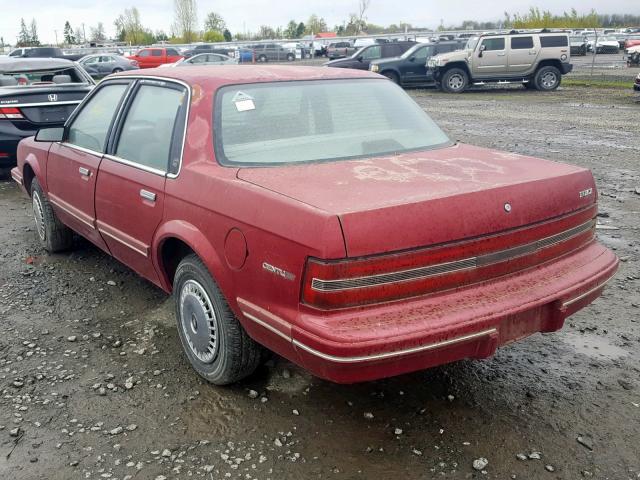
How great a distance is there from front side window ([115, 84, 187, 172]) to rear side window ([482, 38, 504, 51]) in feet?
62.4

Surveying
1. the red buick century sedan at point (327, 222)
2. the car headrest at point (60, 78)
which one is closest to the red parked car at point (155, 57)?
the car headrest at point (60, 78)

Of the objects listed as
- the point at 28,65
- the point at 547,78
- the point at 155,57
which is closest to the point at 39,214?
the point at 28,65

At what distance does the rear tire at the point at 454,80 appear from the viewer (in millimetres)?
21781

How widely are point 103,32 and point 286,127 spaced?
12934 cm

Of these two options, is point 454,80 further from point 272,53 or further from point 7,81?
point 272,53

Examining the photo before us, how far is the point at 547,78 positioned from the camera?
21.3 metres

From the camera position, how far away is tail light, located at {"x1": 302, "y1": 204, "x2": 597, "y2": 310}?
247 centimetres

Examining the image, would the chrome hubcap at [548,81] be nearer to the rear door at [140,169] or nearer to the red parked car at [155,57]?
the rear door at [140,169]

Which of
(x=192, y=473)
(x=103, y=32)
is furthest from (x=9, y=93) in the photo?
(x=103, y=32)

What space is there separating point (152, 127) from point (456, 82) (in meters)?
19.6

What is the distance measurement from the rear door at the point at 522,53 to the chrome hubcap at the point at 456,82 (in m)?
1.62

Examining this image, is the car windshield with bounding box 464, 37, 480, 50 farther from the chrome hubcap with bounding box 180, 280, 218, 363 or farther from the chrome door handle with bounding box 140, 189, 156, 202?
the chrome hubcap with bounding box 180, 280, 218, 363

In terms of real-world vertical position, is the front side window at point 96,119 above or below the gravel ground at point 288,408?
above

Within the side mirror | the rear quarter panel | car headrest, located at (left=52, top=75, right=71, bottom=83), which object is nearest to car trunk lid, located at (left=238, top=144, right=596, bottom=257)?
the side mirror
